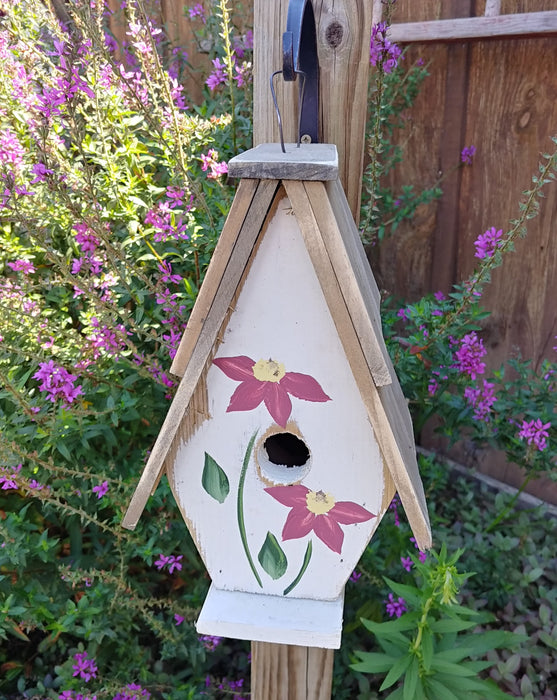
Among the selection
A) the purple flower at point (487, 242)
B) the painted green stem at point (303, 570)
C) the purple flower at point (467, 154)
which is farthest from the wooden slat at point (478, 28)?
the painted green stem at point (303, 570)

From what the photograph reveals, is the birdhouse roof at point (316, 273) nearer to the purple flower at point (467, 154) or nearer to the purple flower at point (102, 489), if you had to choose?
the purple flower at point (102, 489)

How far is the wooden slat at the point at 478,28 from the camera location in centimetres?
164

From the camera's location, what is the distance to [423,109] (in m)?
2.04

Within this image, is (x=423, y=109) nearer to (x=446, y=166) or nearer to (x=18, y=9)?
(x=446, y=166)

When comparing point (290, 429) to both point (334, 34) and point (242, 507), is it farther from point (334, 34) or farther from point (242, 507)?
point (334, 34)

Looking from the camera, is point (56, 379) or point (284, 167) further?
point (56, 379)

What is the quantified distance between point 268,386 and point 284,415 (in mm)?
49

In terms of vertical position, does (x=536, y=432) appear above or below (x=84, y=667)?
above

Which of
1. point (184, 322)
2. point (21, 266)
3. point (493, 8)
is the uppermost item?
point (493, 8)

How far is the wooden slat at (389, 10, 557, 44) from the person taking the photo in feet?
5.37

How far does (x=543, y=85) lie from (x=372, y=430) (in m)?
1.55

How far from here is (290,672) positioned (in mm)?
1171

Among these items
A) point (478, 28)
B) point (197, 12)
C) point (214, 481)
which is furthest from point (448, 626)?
point (197, 12)

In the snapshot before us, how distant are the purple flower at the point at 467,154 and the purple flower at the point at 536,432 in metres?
0.97
